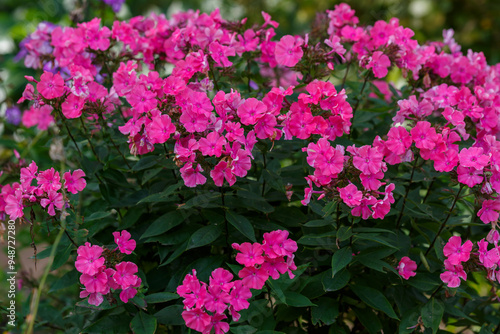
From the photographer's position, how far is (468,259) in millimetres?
1551

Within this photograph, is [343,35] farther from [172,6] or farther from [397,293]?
[172,6]

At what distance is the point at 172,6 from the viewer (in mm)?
6449

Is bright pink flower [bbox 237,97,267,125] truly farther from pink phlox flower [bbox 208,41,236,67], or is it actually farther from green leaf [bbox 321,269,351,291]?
green leaf [bbox 321,269,351,291]

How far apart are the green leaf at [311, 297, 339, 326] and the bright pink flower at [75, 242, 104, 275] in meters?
0.67

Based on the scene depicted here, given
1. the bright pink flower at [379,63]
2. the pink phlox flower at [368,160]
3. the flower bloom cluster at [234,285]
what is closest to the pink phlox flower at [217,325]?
the flower bloom cluster at [234,285]

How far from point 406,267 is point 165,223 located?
2.60 ft

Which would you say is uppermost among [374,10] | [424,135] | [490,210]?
[424,135]

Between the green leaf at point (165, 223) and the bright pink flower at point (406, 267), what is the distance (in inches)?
28.1

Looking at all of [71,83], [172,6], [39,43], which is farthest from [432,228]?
[172,6]

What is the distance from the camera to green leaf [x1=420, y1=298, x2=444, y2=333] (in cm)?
158

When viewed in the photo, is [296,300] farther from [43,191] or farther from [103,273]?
[43,191]

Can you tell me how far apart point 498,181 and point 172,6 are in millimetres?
5583

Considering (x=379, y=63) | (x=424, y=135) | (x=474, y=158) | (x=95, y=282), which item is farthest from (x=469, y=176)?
(x=95, y=282)

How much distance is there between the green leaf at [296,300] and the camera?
1519mm
